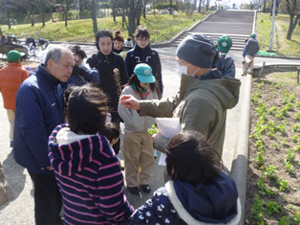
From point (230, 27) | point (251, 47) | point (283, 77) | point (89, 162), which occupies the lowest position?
point (283, 77)

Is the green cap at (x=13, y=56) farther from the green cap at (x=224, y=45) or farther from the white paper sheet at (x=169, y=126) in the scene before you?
the white paper sheet at (x=169, y=126)

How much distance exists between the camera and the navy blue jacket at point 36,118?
212cm

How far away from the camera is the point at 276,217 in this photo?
9.35 feet

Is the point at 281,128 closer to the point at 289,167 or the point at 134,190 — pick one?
the point at 289,167

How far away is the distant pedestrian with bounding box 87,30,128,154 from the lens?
3.76 m

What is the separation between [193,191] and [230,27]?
92.3 ft

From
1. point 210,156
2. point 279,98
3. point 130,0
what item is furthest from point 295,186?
point 130,0

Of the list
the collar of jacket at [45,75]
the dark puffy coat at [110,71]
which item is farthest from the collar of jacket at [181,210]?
the dark puffy coat at [110,71]

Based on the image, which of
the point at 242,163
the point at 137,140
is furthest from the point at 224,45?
the point at 137,140

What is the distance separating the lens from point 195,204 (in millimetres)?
1294

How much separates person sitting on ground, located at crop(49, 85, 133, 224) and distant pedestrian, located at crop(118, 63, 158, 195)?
1621 mm

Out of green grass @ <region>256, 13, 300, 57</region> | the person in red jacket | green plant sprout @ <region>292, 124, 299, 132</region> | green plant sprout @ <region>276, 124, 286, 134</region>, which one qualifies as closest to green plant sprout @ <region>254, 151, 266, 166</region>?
green plant sprout @ <region>276, 124, 286, 134</region>

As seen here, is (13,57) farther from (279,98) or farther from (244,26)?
(244,26)

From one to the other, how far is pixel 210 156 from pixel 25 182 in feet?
10.1
